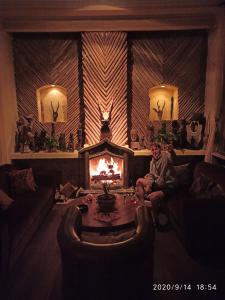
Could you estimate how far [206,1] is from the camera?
4023 mm

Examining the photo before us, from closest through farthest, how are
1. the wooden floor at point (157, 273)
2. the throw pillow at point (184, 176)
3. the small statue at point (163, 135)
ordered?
the wooden floor at point (157, 273), the throw pillow at point (184, 176), the small statue at point (163, 135)

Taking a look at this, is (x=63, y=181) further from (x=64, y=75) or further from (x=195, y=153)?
(x=195, y=153)

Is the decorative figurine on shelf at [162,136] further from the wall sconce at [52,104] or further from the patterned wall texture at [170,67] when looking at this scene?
the wall sconce at [52,104]

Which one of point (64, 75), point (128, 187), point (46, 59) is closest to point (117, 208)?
point (128, 187)

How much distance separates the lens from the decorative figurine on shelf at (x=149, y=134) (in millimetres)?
4777

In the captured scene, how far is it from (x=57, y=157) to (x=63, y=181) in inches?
23.6

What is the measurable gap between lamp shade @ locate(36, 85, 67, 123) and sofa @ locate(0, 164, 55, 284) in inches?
59.3

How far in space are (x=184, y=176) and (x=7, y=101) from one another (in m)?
3.40

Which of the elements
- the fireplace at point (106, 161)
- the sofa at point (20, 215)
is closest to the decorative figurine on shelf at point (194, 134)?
the fireplace at point (106, 161)

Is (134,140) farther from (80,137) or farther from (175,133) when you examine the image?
(80,137)

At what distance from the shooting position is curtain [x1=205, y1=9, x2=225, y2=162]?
416 cm

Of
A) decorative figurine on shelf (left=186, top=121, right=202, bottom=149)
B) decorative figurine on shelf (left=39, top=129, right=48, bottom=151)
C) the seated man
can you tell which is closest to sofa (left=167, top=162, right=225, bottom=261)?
the seated man

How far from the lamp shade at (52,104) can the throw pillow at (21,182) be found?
1625mm

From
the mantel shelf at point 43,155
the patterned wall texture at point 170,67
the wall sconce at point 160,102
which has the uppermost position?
the patterned wall texture at point 170,67
